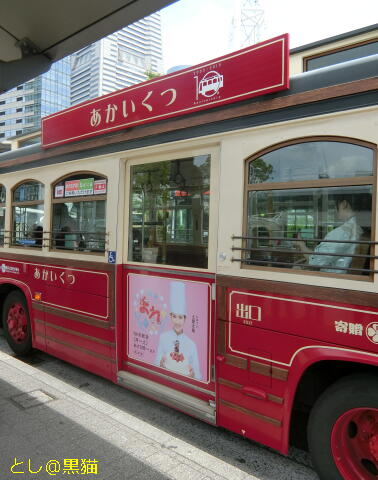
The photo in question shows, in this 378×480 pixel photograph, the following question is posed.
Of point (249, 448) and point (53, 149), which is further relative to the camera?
point (53, 149)

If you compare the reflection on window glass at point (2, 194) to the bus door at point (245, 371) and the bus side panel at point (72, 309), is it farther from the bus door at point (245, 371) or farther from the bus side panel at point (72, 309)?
the bus door at point (245, 371)

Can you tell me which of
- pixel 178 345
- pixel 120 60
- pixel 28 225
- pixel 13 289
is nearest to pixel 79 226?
pixel 28 225

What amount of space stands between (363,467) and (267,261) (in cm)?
133

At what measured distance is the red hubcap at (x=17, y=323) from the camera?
4.59m

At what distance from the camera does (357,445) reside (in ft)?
7.16

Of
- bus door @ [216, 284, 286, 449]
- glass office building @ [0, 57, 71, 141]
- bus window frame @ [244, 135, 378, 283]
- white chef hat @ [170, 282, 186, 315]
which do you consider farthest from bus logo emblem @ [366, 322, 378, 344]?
glass office building @ [0, 57, 71, 141]

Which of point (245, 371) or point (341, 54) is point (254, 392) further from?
point (341, 54)

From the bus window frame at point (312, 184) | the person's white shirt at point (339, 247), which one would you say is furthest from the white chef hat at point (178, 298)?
the person's white shirt at point (339, 247)

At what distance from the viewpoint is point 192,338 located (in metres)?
2.86

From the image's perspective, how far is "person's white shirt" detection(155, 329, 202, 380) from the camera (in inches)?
112

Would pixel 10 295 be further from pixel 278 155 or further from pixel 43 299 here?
pixel 278 155

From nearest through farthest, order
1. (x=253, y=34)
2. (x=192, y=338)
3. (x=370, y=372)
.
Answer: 1. (x=370, y=372)
2. (x=192, y=338)
3. (x=253, y=34)

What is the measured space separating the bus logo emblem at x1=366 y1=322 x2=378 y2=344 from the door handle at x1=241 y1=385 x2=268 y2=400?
797 mm

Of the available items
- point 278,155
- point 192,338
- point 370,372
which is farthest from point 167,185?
point 370,372
